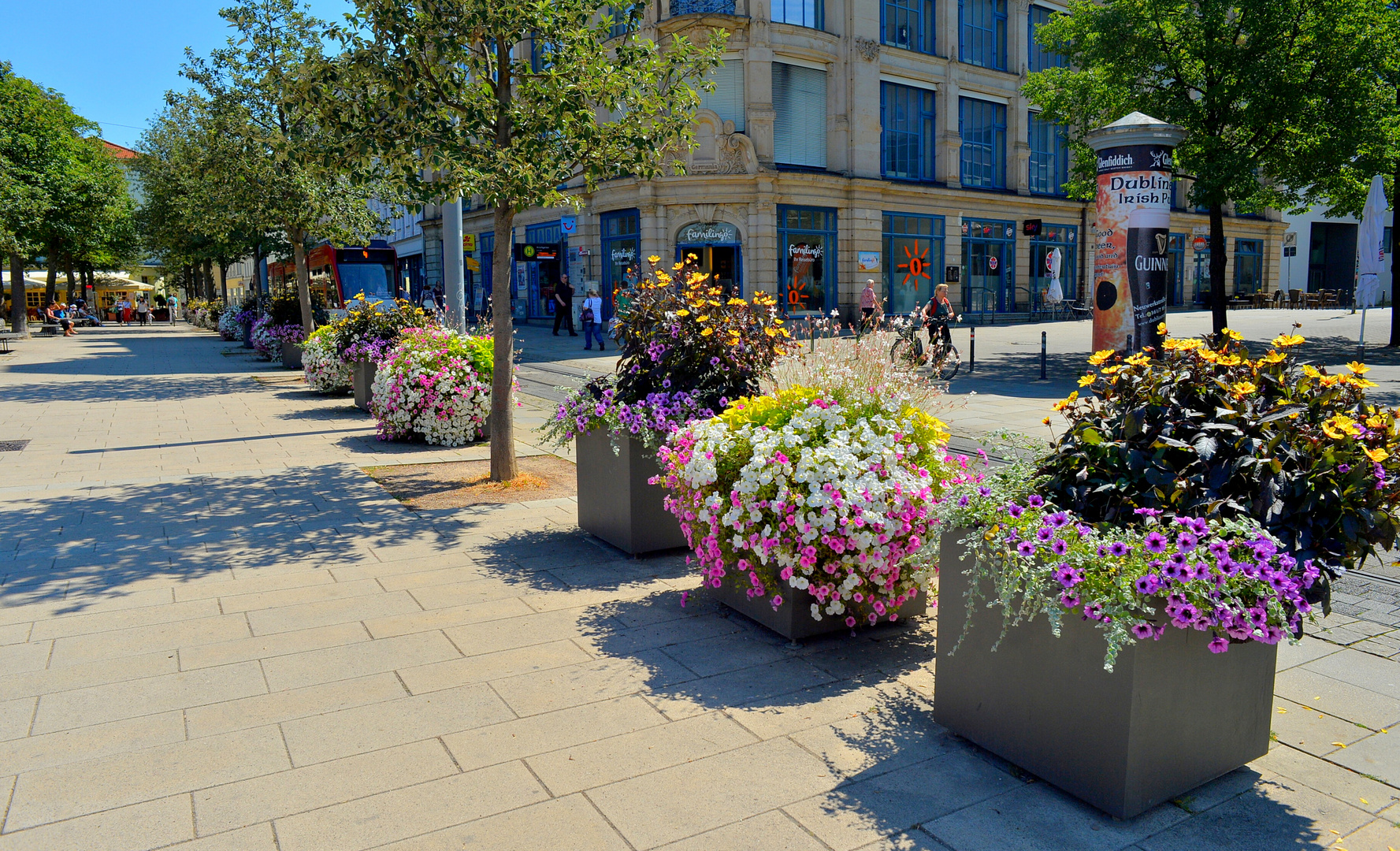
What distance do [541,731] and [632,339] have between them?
3.12 metres

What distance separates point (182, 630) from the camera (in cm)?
466

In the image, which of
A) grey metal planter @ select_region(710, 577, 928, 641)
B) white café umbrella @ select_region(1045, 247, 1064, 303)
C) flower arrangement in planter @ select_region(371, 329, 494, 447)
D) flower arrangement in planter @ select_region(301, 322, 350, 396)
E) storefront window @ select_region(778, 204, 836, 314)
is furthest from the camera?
white café umbrella @ select_region(1045, 247, 1064, 303)

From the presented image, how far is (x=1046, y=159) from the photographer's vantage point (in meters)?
36.8

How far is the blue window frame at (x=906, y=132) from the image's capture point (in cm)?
3194

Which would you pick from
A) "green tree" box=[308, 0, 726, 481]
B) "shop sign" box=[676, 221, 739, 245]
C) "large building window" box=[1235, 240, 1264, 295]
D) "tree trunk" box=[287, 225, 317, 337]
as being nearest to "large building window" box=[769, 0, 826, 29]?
"shop sign" box=[676, 221, 739, 245]

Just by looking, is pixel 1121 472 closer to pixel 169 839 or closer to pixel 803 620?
pixel 803 620

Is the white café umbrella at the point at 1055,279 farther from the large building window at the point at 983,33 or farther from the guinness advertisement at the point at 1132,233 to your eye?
the guinness advertisement at the point at 1132,233

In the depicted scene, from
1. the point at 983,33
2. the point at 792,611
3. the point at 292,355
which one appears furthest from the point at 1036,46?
the point at 792,611

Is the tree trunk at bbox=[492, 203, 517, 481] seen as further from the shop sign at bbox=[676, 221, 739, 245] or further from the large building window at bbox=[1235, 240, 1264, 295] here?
the large building window at bbox=[1235, 240, 1264, 295]

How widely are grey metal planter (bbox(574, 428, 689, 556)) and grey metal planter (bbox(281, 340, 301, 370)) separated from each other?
54.4 feet

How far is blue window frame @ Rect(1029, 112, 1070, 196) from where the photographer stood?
3634 cm

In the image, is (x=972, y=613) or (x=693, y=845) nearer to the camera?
(x=693, y=845)

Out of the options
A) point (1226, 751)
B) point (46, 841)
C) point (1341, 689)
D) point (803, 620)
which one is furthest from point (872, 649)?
point (46, 841)

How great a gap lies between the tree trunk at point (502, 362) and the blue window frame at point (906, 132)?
26.1 m
